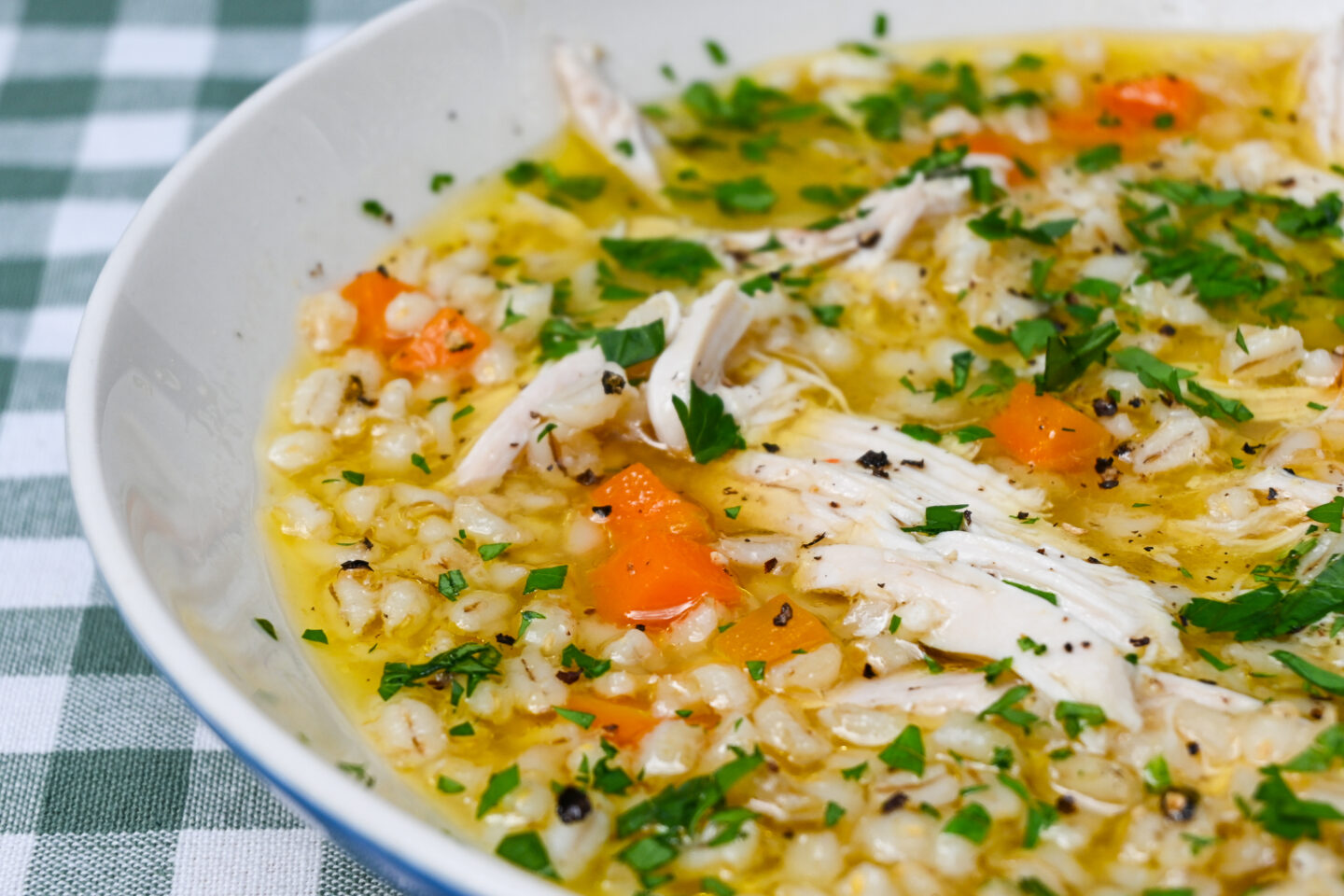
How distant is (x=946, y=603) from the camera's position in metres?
3.53

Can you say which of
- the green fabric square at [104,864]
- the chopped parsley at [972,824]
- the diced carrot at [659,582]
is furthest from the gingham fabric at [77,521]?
the chopped parsley at [972,824]

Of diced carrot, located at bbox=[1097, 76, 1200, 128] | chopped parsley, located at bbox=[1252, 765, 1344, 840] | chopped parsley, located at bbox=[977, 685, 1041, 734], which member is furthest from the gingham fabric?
diced carrot, located at bbox=[1097, 76, 1200, 128]

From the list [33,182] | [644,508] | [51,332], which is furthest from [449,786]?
[33,182]

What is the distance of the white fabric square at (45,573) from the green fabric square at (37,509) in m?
0.04

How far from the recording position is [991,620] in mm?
3475

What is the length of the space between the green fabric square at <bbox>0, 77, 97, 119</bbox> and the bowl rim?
3.28 meters

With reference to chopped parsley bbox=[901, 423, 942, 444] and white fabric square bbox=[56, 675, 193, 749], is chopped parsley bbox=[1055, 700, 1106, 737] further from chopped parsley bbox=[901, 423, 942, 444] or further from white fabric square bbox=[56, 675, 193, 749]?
white fabric square bbox=[56, 675, 193, 749]

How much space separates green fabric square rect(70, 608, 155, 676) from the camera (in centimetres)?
418

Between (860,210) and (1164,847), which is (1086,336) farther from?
(1164,847)

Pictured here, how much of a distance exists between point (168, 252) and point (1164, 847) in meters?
3.35

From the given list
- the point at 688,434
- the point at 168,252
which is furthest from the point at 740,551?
the point at 168,252

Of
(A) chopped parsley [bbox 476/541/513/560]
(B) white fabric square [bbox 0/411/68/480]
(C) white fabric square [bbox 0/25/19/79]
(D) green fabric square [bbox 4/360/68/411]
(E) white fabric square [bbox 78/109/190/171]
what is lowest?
(B) white fabric square [bbox 0/411/68/480]

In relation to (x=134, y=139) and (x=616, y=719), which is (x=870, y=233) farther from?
(x=134, y=139)

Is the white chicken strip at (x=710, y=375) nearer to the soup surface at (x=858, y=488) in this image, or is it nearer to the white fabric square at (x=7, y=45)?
the soup surface at (x=858, y=488)
